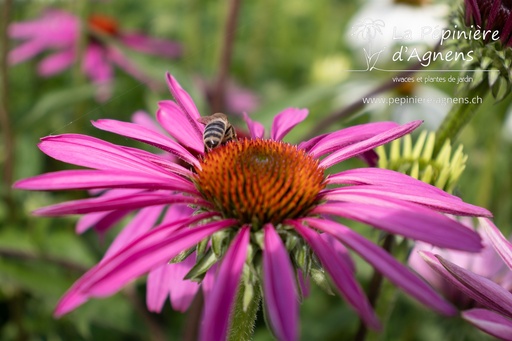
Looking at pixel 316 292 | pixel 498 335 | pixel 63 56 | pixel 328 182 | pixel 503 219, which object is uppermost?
pixel 63 56

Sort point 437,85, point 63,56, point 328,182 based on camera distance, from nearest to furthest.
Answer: point 328,182 → point 437,85 → point 63,56

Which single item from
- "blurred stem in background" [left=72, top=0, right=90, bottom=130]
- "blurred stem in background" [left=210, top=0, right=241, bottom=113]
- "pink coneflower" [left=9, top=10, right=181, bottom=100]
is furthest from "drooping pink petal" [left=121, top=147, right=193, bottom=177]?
"pink coneflower" [left=9, top=10, right=181, bottom=100]

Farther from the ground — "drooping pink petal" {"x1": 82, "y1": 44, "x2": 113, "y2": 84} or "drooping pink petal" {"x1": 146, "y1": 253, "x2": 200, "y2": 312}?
"drooping pink petal" {"x1": 82, "y1": 44, "x2": 113, "y2": 84}

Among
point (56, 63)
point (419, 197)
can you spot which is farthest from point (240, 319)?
point (56, 63)

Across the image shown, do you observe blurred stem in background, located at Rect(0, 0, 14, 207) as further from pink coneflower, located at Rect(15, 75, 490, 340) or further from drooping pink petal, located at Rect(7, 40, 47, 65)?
pink coneflower, located at Rect(15, 75, 490, 340)

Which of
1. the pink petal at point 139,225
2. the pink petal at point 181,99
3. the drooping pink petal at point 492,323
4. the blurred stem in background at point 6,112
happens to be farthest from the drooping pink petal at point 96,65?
the drooping pink petal at point 492,323

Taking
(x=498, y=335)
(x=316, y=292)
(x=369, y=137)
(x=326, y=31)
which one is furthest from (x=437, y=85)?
(x=326, y=31)

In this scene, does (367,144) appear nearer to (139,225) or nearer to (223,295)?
(223,295)

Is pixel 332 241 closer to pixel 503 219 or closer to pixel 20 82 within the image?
pixel 503 219
